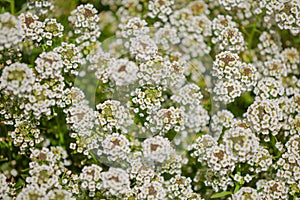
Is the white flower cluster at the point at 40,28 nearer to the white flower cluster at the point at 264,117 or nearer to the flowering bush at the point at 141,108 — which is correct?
the flowering bush at the point at 141,108

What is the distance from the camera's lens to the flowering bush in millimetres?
1200

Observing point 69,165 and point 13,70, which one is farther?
point 69,165

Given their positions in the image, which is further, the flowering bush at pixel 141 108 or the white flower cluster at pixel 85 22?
the white flower cluster at pixel 85 22

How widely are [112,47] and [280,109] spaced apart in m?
0.48

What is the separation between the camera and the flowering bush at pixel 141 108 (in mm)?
1200

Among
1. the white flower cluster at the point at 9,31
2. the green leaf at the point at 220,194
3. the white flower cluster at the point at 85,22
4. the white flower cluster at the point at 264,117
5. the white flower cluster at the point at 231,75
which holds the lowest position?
the green leaf at the point at 220,194

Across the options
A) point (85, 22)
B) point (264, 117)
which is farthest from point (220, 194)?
point (85, 22)

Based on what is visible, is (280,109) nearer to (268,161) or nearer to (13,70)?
(268,161)

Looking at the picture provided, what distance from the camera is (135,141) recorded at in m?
1.26

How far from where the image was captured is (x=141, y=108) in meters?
1.25

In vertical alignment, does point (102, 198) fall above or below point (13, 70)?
below

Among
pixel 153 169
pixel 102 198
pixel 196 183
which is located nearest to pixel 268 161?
pixel 196 183

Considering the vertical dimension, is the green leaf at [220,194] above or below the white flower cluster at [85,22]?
below

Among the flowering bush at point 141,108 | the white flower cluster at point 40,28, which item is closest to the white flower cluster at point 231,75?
the flowering bush at point 141,108
